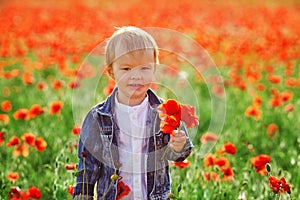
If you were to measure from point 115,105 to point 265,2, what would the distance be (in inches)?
434

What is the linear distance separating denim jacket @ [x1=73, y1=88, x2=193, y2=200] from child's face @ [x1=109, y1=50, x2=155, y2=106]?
131 mm

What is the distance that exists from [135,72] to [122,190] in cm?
49

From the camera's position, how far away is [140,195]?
9.03ft

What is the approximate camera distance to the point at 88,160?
9.01 feet

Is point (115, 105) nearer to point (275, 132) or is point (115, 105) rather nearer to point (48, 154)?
point (48, 154)

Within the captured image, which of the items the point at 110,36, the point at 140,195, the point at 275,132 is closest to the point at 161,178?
the point at 140,195

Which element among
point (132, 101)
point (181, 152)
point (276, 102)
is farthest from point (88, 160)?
point (276, 102)

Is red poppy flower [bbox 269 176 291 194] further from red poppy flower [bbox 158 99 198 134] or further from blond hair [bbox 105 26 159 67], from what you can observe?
blond hair [bbox 105 26 159 67]

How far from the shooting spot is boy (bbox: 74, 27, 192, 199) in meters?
2.68

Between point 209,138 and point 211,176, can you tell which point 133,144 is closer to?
point 211,176

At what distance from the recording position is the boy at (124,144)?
268cm

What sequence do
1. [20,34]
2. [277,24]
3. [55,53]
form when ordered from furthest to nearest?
[277,24] → [20,34] → [55,53]

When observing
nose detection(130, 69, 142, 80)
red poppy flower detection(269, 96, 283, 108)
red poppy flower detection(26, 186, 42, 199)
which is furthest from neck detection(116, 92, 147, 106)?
red poppy flower detection(269, 96, 283, 108)

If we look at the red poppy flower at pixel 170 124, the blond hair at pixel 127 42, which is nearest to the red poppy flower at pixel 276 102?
the blond hair at pixel 127 42
